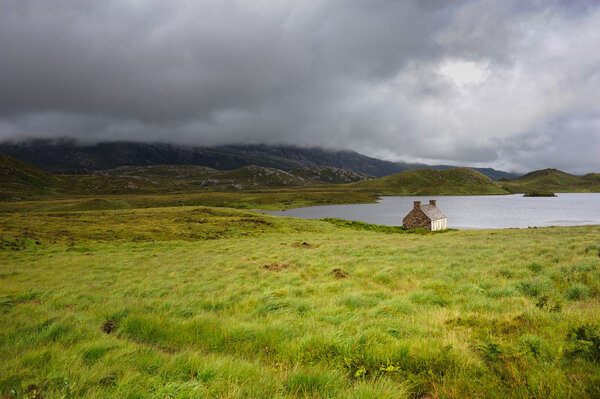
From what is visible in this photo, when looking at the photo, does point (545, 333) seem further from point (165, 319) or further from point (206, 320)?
point (165, 319)

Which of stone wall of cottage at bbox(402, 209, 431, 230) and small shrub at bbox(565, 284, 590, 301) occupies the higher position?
small shrub at bbox(565, 284, 590, 301)

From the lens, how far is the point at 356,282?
38.2ft

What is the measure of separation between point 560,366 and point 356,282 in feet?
26.3

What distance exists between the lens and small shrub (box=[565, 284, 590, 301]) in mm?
7625

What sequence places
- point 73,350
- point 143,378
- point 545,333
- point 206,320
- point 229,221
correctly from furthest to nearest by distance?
1. point 229,221
2. point 206,320
3. point 545,333
4. point 73,350
5. point 143,378

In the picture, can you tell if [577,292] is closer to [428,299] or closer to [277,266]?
[428,299]

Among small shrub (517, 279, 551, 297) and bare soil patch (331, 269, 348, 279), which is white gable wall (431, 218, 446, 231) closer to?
bare soil patch (331, 269, 348, 279)

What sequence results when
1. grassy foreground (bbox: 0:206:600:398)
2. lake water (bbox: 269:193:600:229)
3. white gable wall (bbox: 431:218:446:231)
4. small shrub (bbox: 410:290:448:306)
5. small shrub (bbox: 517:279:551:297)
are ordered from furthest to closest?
lake water (bbox: 269:193:600:229) → white gable wall (bbox: 431:218:446:231) → small shrub (bbox: 517:279:551:297) → small shrub (bbox: 410:290:448:306) → grassy foreground (bbox: 0:206:600:398)

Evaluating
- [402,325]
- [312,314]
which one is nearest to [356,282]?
[312,314]

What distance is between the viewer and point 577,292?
780 centimetres

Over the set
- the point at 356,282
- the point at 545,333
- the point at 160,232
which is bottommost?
the point at 160,232

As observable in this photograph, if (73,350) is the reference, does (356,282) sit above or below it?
below

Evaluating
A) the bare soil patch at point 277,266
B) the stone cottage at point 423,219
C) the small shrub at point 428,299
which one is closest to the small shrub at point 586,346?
the small shrub at point 428,299

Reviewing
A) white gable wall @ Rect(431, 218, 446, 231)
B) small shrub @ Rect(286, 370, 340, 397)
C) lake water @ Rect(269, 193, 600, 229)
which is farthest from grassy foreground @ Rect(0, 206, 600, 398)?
lake water @ Rect(269, 193, 600, 229)
